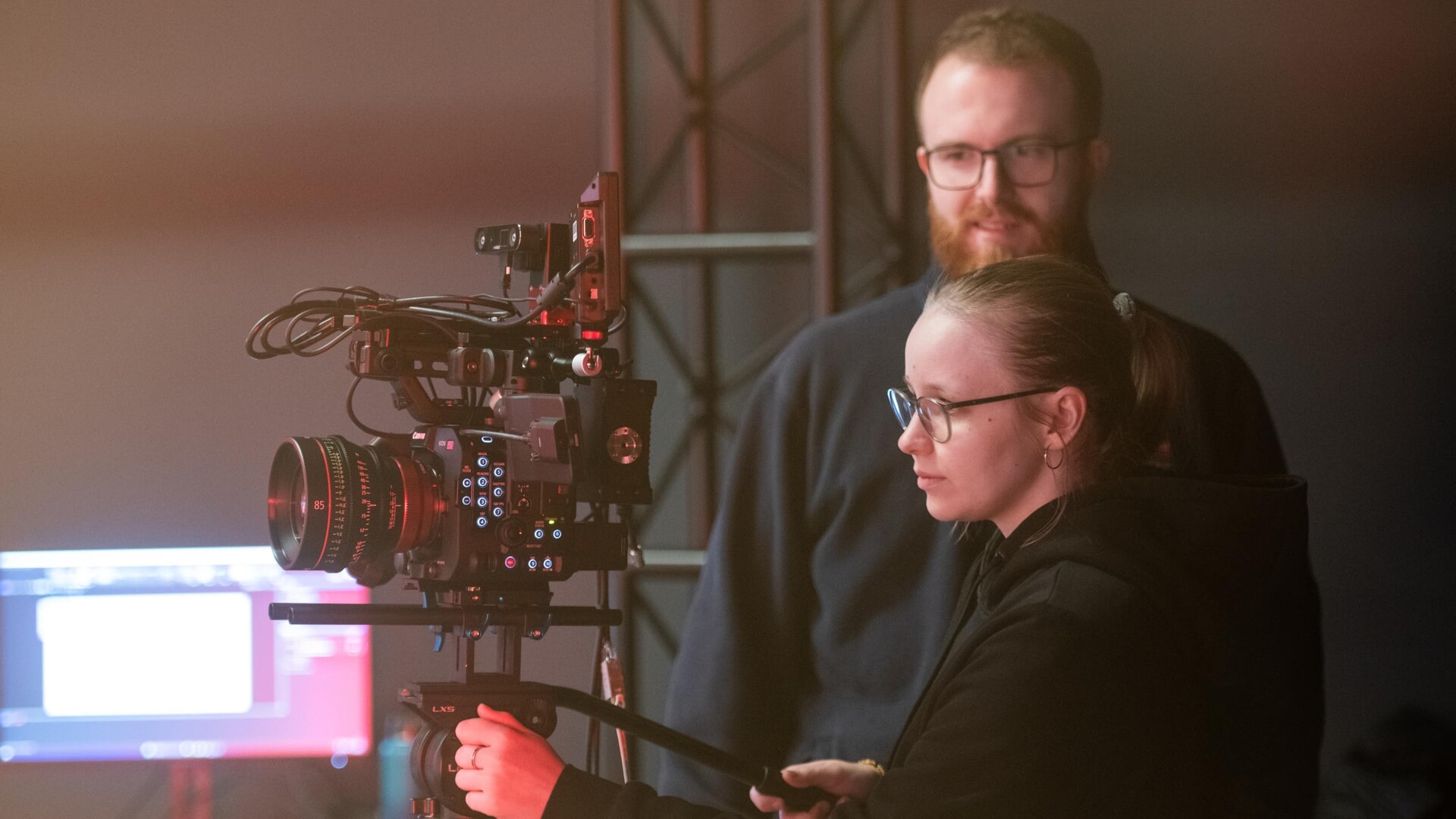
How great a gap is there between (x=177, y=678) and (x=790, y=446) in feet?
4.83

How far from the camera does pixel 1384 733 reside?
2.63 metres

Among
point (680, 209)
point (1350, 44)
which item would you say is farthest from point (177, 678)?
point (1350, 44)

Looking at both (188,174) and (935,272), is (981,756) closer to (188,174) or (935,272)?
(935,272)

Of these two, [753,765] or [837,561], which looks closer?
[753,765]

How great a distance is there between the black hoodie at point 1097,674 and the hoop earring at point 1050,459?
0.12 feet

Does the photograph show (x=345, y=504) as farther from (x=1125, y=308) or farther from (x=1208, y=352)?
(x=1208, y=352)

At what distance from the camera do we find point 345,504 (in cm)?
115

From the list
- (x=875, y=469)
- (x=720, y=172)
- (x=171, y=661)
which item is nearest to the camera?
(x=875, y=469)

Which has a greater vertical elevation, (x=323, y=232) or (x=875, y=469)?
(x=323, y=232)

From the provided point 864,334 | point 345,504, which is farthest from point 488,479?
point 864,334

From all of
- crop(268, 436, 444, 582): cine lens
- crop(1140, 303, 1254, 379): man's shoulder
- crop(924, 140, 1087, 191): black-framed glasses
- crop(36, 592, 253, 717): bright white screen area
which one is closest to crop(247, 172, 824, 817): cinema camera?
crop(268, 436, 444, 582): cine lens

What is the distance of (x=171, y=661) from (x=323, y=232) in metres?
1.06

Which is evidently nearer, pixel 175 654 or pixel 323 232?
pixel 175 654

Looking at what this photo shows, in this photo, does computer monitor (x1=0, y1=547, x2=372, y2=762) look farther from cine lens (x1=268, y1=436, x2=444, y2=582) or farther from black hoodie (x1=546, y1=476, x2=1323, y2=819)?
black hoodie (x1=546, y1=476, x2=1323, y2=819)
